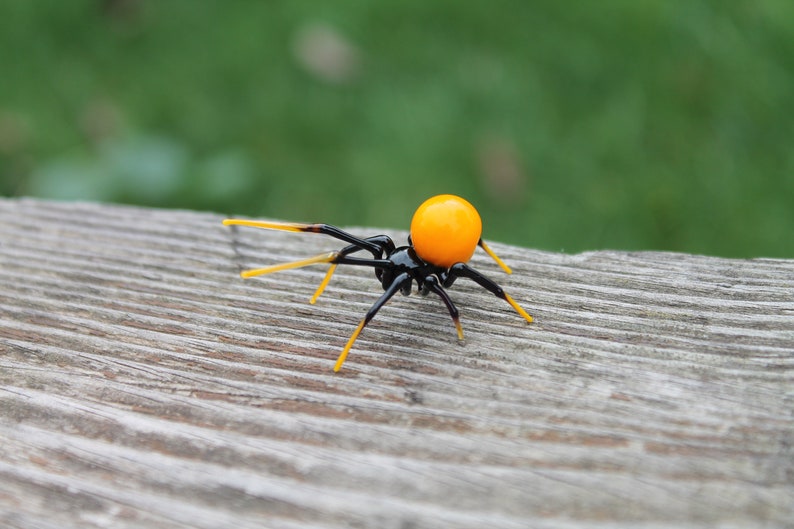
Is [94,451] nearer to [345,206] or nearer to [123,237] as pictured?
[123,237]

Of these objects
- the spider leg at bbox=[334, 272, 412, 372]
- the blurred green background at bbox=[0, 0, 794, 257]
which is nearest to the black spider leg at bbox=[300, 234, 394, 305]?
the spider leg at bbox=[334, 272, 412, 372]

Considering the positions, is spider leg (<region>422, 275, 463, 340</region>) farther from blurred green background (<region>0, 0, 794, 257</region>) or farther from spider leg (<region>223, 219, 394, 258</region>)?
blurred green background (<region>0, 0, 794, 257</region>)

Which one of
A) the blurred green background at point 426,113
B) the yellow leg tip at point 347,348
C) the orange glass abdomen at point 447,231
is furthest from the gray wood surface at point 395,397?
the blurred green background at point 426,113

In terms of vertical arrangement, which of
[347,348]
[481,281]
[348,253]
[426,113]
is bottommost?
[347,348]

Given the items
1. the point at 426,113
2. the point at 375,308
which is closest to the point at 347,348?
the point at 375,308

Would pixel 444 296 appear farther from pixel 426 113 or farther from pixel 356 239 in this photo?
pixel 426 113

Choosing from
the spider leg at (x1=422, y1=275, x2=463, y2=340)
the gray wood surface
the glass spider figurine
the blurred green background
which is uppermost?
the blurred green background
